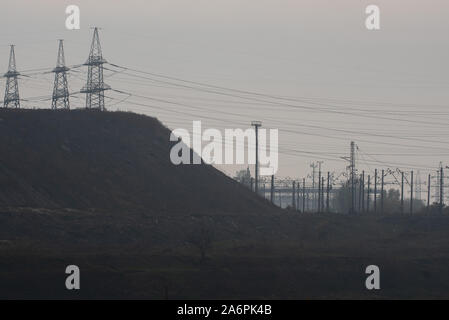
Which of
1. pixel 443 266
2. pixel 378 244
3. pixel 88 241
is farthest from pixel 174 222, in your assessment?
pixel 443 266

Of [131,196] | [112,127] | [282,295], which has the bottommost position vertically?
[282,295]

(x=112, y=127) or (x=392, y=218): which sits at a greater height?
(x=112, y=127)

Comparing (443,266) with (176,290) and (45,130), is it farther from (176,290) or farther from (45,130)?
(45,130)

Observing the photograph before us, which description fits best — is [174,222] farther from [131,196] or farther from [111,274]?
[111,274]

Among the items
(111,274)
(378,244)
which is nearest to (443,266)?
(378,244)

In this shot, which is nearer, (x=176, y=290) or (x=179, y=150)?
(x=176, y=290)

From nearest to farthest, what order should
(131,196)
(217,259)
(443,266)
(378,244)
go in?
(217,259) → (443,266) → (378,244) → (131,196)
